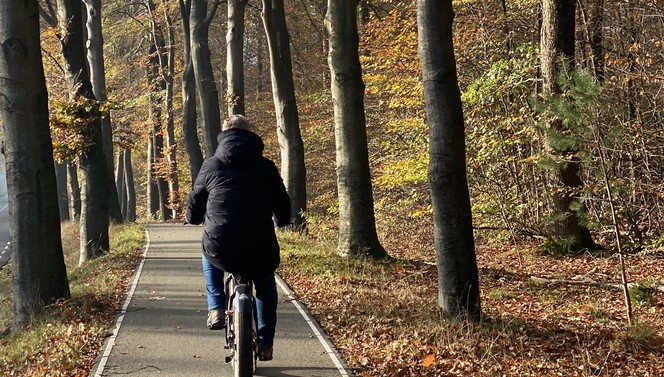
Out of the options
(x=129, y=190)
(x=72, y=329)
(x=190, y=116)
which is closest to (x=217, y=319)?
(x=72, y=329)

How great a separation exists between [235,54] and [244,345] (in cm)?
1759

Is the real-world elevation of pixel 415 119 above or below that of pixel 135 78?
below

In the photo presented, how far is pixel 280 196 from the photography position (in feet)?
21.1

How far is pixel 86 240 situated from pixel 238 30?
8015 mm

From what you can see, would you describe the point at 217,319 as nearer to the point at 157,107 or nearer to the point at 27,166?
the point at 27,166

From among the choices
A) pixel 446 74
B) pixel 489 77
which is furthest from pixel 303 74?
pixel 446 74

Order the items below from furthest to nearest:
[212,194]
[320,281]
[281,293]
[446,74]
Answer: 1. [320,281]
2. [281,293]
3. [446,74]
4. [212,194]

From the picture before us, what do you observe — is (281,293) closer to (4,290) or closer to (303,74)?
(4,290)

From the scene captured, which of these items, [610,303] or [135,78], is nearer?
[610,303]

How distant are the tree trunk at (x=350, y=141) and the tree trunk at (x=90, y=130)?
5700mm

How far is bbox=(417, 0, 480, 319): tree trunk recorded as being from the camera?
8820 millimetres

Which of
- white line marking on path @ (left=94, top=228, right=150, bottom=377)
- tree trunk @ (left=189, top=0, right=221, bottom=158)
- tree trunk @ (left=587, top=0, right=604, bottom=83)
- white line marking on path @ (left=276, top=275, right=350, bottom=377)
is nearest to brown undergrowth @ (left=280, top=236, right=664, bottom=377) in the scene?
white line marking on path @ (left=276, top=275, right=350, bottom=377)

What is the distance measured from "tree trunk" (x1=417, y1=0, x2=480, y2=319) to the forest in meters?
0.02

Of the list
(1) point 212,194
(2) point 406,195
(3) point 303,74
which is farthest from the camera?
(3) point 303,74
